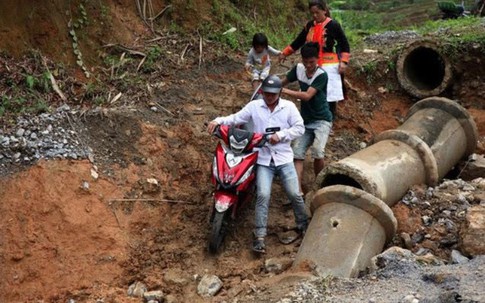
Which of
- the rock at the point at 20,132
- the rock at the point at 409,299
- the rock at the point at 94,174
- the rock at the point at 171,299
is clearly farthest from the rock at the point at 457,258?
the rock at the point at 20,132

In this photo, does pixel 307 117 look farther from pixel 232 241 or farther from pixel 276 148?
pixel 232 241

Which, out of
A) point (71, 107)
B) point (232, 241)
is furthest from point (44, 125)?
point (232, 241)

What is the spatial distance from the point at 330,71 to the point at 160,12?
3231 millimetres

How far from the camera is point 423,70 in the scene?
1047cm

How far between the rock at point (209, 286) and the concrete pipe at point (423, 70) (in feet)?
17.3

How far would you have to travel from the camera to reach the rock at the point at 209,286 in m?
5.74

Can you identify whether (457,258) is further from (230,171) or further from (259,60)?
(259,60)

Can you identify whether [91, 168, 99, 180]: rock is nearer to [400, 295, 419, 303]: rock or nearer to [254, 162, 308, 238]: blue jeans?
[254, 162, 308, 238]: blue jeans

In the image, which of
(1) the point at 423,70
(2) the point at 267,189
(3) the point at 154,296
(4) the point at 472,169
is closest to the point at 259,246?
(2) the point at 267,189

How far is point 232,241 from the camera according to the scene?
21.2ft

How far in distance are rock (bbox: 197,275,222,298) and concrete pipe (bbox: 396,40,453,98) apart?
5.27 metres

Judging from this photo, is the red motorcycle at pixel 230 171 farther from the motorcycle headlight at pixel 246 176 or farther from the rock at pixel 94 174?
the rock at pixel 94 174

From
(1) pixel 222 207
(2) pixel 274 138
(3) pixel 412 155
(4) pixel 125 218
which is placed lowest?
(4) pixel 125 218

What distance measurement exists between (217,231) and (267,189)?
24.3 inches
